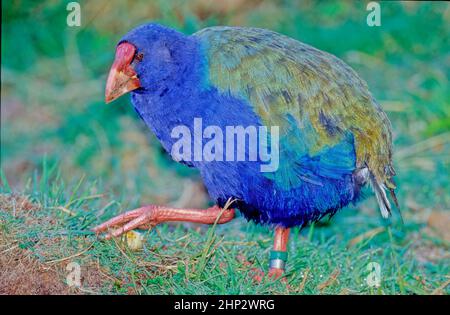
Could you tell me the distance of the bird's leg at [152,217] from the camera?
12.5 feet

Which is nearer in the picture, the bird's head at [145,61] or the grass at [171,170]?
the grass at [171,170]

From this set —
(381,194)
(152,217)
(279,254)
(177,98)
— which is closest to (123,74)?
(177,98)

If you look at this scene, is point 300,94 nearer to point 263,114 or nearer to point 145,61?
point 263,114

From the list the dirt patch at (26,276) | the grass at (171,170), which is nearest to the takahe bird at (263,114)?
the grass at (171,170)

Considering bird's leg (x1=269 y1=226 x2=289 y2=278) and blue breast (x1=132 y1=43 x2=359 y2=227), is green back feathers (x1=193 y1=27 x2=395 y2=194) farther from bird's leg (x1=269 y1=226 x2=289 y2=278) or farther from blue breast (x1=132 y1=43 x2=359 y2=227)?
bird's leg (x1=269 y1=226 x2=289 y2=278)

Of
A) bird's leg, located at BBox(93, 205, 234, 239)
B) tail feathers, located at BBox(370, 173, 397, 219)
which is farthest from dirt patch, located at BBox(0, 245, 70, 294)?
tail feathers, located at BBox(370, 173, 397, 219)

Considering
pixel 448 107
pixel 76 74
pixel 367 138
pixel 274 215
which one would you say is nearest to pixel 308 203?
pixel 274 215

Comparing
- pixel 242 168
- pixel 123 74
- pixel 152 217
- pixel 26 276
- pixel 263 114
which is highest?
pixel 123 74

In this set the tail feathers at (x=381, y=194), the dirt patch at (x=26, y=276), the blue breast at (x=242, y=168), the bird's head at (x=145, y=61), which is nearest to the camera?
the dirt patch at (x=26, y=276)

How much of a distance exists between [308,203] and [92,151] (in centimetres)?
286

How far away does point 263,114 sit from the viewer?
3.66 meters

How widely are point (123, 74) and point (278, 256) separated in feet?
3.76

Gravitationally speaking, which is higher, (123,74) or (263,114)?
(123,74)

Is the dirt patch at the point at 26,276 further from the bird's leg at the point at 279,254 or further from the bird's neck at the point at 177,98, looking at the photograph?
the bird's leg at the point at 279,254
